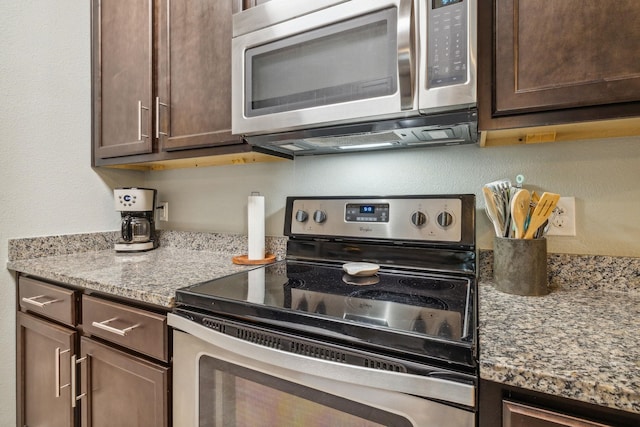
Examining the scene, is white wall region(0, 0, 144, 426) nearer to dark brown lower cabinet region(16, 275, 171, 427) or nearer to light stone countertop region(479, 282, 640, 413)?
dark brown lower cabinet region(16, 275, 171, 427)

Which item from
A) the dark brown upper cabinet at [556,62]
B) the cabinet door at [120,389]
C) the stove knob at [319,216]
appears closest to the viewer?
the dark brown upper cabinet at [556,62]

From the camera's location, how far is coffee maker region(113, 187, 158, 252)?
1.65 metres

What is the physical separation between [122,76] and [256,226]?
0.98 meters

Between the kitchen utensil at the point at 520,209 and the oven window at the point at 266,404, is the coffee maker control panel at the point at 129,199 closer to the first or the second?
the oven window at the point at 266,404

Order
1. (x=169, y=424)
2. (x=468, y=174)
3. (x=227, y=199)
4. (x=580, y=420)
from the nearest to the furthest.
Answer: (x=580, y=420) < (x=169, y=424) < (x=468, y=174) < (x=227, y=199)

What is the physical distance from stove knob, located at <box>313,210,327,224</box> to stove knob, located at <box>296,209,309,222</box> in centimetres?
4

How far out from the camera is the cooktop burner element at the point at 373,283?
2.04 ft

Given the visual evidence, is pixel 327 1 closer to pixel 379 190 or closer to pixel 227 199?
pixel 379 190

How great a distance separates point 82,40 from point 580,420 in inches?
91.0

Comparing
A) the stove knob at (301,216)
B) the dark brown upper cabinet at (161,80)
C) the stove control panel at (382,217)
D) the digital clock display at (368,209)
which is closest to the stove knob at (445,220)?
the stove control panel at (382,217)

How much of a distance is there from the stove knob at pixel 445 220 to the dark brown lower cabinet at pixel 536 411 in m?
0.58

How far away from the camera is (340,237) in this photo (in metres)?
1.22

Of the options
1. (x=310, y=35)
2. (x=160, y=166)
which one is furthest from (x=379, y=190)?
(x=160, y=166)

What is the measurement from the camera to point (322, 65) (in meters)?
0.97
